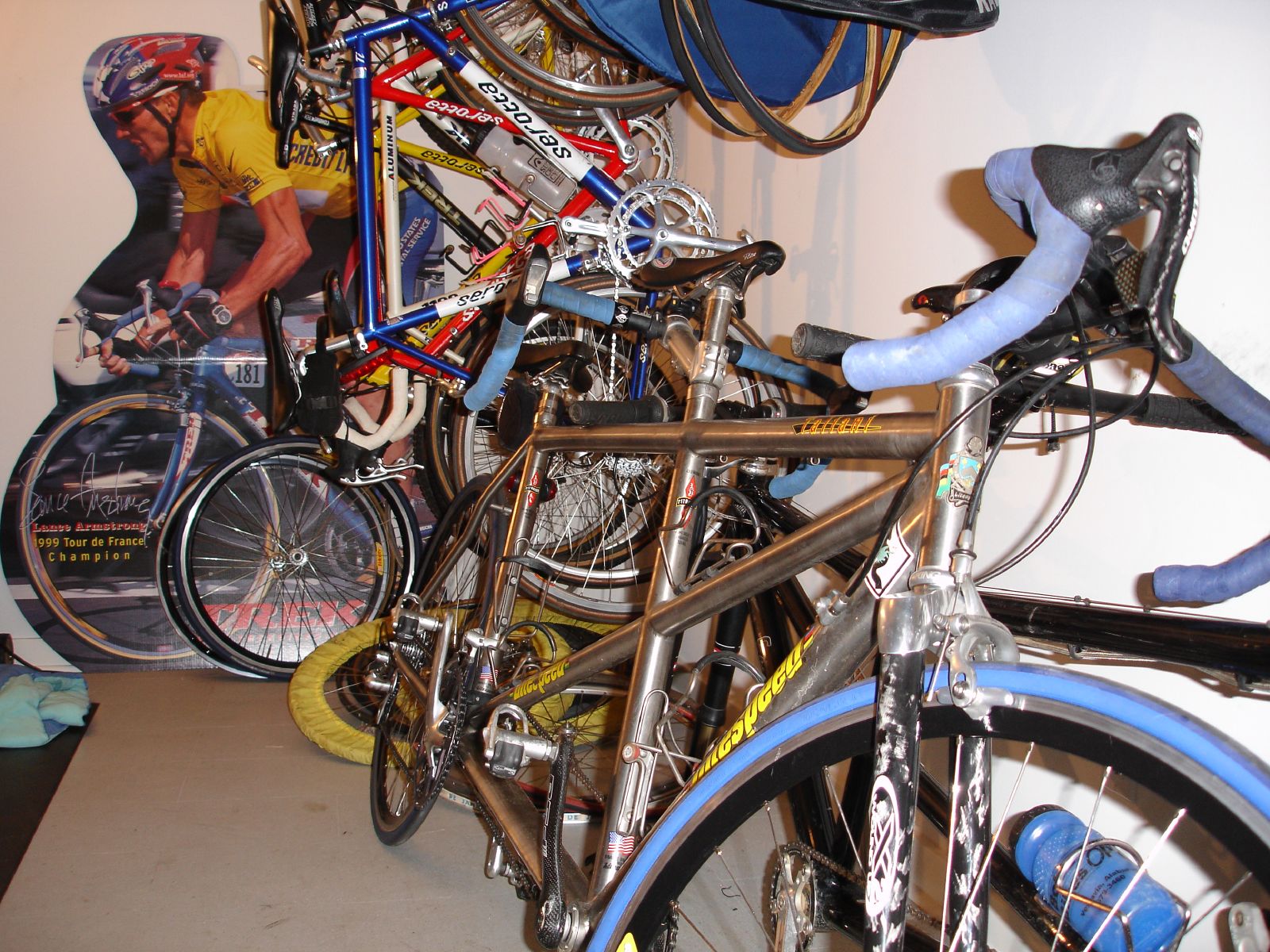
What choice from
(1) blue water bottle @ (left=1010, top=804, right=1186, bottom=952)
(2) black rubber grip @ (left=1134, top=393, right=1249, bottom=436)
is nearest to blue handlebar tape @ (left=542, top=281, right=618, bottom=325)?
A: (2) black rubber grip @ (left=1134, top=393, right=1249, bottom=436)

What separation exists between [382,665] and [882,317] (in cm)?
121

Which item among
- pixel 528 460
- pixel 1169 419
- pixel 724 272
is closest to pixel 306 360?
pixel 528 460

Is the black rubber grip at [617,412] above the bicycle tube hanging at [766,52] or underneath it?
underneath

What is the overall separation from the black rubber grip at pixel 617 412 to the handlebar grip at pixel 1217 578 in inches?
25.0

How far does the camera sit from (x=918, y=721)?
595 millimetres

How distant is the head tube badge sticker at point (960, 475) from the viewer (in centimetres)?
60

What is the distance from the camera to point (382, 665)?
68.1 inches

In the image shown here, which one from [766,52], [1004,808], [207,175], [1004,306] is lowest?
[1004,808]

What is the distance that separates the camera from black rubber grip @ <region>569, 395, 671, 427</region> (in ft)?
3.72

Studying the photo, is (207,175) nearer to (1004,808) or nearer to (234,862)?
(234,862)

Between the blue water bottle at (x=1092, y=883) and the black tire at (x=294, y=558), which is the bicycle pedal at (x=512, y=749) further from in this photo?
the black tire at (x=294, y=558)

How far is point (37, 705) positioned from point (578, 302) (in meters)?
1.86

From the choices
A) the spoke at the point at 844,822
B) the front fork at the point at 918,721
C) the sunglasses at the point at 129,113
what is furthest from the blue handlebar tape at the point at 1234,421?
the sunglasses at the point at 129,113

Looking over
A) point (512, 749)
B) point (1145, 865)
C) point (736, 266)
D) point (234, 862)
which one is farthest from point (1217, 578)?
point (234, 862)
